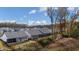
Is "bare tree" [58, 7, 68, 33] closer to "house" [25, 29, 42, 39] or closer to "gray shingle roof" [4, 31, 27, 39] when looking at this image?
"house" [25, 29, 42, 39]

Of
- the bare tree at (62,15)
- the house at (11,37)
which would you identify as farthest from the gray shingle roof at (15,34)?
the bare tree at (62,15)

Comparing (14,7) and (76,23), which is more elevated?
(14,7)

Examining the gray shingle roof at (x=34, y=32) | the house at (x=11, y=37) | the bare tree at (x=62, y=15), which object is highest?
the bare tree at (x=62, y=15)

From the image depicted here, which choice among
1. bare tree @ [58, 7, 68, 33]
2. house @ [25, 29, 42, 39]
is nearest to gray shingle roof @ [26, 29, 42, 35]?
house @ [25, 29, 42, 39]

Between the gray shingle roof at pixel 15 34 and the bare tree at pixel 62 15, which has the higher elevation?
the bare tree at pixel 62 15

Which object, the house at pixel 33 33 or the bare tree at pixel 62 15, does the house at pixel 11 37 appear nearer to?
the house at pixel 33 33

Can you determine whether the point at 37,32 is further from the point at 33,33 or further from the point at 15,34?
the point at 15,34

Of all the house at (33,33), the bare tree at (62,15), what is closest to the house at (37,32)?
the house at (33,33)

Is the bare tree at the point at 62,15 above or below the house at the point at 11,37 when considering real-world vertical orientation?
above

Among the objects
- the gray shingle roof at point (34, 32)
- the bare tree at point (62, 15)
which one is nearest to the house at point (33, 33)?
the gray shingle roof at point (34, 32)
